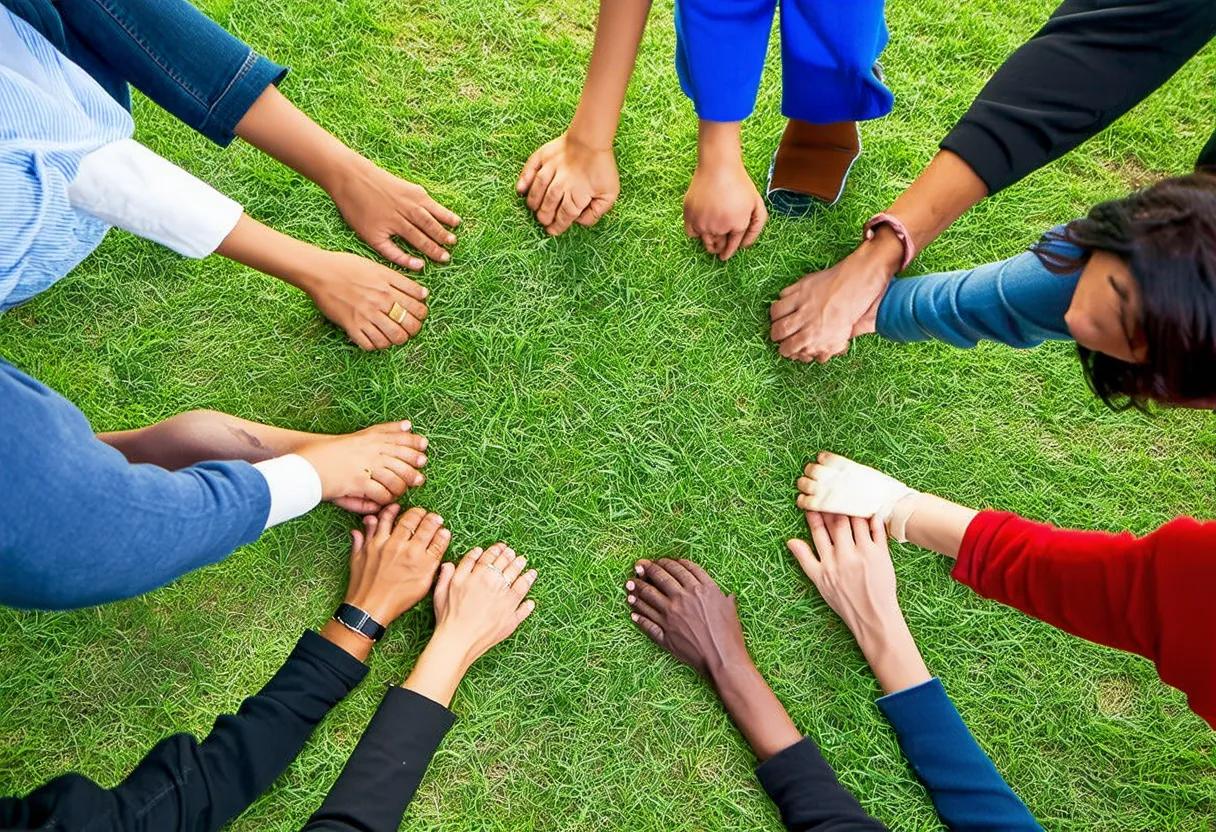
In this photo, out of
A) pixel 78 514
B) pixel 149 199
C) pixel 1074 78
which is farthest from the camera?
pixel 1074 78

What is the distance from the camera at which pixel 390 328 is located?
162 cm

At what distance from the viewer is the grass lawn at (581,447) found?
1.57 m

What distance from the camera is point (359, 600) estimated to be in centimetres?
156

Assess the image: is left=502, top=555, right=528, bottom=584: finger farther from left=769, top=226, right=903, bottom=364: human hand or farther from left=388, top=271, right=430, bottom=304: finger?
left=769, top=226, right=903, bottom=364: human hand

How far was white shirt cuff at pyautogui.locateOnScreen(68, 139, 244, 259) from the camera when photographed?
1155 millimetres

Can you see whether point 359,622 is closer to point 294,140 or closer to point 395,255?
point 395,255

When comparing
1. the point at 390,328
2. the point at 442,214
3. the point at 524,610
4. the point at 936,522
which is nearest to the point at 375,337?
the point at 390,328

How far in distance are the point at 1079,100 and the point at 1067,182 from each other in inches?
23.7

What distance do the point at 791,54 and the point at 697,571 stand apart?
3.30 ft

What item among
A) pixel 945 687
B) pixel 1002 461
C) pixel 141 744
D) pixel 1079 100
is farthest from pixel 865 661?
pixel 141 744

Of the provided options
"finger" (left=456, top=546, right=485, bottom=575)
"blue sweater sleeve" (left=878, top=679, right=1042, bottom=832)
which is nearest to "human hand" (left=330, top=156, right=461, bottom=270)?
"finger" (left=456, top=546, right=485, bottom=575)

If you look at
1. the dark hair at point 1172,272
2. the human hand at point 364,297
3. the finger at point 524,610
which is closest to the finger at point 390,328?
the human hand at point 364,297

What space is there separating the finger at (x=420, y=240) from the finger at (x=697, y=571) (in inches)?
31.9

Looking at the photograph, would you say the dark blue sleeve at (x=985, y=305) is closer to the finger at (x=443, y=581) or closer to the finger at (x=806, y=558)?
the finger at (x=806, y=558)
